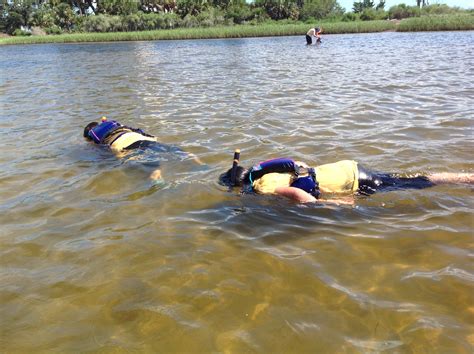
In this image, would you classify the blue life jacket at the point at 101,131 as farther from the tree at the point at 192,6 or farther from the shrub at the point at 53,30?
the shrub at the point at 53,30

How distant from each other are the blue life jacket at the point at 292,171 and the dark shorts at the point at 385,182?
62 centimetres

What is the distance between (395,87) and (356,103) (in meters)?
2.62

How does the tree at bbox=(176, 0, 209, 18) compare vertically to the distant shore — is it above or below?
above

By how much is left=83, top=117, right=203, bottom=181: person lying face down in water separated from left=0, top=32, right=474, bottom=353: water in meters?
0.25

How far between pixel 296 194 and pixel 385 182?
4.28 feet

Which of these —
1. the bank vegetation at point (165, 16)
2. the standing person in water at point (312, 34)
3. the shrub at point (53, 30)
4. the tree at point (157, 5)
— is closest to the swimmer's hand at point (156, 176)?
the standing person in water at point (312, 34)

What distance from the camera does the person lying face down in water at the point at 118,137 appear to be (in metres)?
6.82

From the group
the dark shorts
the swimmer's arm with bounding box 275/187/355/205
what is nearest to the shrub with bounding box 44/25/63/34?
the swimmer's arm with bounding box 275/187/355/205

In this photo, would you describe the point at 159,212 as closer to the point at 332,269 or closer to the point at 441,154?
the point at 332,269

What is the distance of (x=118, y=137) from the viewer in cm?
694

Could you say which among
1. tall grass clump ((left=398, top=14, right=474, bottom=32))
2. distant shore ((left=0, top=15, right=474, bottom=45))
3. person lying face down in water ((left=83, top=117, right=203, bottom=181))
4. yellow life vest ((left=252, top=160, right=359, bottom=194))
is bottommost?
yellow life vest ((left=252, top=160, right=359, bottom=194))

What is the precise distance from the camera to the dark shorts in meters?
4.96

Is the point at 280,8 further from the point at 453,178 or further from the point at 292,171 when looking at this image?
the point at 292,171

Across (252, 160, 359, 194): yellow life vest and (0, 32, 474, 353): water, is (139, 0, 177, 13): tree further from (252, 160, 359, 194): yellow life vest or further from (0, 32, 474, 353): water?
(252, 160, 359, 194): yellow life vest
